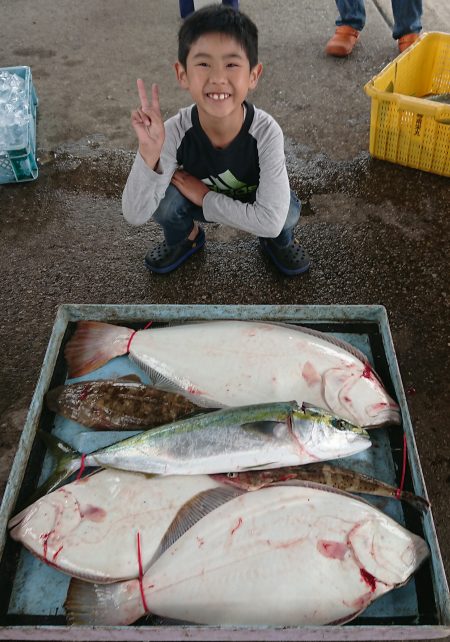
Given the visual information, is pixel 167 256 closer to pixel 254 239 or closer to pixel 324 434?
pixel 254 239

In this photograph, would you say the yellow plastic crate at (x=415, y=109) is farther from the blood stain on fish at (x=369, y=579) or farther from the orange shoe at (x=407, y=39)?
the blood stain on fish at (x=369, y=579)

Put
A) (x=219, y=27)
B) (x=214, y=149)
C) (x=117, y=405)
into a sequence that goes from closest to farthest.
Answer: (x=117, y=405)
(x=219, y=27)
(x=214, y=149)

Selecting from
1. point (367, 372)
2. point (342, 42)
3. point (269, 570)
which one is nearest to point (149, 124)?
point (367, 372)

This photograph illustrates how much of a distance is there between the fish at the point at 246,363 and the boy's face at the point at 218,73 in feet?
2.94

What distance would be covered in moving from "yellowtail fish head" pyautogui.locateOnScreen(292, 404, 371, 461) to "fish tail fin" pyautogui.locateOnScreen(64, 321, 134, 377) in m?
0.81

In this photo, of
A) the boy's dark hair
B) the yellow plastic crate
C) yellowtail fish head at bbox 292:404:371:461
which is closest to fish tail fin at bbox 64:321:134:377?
yellowtail fish head at bbox 292:404:371:461

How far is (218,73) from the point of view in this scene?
217 centimetres

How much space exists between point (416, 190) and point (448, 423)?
1704mm

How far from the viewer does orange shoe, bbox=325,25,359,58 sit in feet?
15.5

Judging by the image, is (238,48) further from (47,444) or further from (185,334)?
(47,444)

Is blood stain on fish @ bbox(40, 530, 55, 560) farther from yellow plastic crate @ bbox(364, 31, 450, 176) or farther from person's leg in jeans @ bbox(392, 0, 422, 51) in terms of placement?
person's leg in jeans @ bbox(392, 0, 422, 51)

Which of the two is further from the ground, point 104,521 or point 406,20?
point 406,20

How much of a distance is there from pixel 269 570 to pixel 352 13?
469 cm

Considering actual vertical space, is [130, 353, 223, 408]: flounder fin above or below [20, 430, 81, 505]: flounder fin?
above
